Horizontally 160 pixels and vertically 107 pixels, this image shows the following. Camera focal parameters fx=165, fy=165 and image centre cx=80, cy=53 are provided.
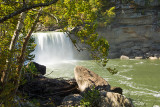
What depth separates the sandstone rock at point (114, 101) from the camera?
206 inches

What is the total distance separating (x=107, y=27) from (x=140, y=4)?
6265mm

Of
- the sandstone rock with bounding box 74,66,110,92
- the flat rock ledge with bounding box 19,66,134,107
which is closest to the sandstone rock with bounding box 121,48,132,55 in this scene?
the flat rock ledge with bounding box 19,66,134,107

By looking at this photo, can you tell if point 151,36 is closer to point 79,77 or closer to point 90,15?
point 79,77

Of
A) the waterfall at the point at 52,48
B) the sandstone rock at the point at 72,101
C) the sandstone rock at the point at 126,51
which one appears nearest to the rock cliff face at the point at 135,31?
the sandstone rock at the point at 126,51

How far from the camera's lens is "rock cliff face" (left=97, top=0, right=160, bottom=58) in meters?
24.2

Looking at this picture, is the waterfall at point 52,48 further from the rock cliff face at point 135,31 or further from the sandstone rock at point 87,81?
the sandstone rock at point 87,81

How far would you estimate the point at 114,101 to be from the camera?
5336mm

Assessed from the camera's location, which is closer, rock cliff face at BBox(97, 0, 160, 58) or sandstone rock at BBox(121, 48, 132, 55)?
rock cliff face at BBox(97, 0, 160, 58)

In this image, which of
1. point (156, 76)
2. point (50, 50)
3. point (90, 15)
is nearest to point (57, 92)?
point (90, 15)

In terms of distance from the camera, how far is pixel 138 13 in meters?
24.2

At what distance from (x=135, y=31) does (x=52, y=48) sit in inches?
493

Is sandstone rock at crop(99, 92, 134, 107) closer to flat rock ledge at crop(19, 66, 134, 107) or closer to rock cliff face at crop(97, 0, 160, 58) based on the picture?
flat rock ledge at crop(19, 66, 134, 107)

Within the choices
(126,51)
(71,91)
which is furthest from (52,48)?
(71,91)

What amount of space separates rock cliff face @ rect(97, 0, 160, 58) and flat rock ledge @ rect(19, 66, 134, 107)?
18.0m
